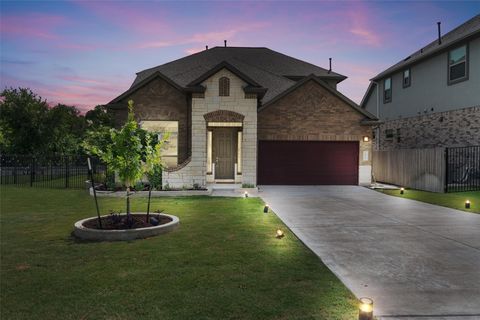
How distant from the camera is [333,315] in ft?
12.7

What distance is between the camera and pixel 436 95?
69.7 ft

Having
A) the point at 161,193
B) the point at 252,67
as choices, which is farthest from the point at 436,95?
the point at 161,193

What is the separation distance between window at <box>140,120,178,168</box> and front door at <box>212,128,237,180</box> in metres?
2.08

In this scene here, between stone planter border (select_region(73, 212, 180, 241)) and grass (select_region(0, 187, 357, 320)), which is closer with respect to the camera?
grass (select_region(0, 187, 357, 320))

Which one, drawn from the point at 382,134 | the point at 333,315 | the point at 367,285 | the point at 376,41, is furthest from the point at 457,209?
the point at 382,134

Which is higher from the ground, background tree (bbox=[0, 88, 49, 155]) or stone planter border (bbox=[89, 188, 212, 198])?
background tree (bbox=[0, 88, 49, 155])

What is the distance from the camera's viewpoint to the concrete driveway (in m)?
4.27

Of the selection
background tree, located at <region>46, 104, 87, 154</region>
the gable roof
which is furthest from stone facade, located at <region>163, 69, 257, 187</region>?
background tree, located at <region>46, 104, 87, 154</region>

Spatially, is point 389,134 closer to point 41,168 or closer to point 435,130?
point 435,130

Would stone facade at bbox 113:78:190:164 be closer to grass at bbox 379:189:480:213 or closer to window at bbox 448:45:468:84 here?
grass at bbox 379:189:480:213

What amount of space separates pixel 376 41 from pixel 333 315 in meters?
23.1

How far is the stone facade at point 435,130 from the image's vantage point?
18350 millimetres

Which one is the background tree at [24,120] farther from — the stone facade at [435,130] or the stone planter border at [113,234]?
the stone facade at [435,130]

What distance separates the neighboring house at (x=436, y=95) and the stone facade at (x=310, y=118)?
17.4 feet
